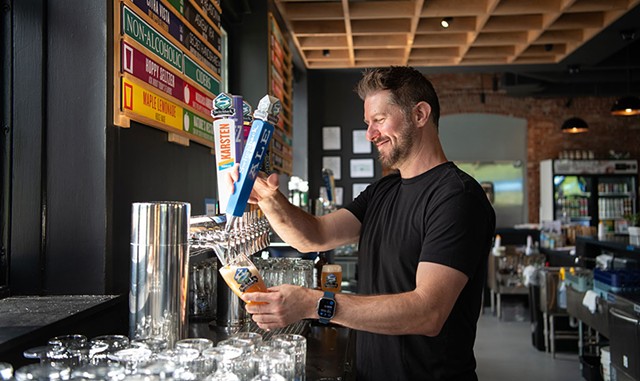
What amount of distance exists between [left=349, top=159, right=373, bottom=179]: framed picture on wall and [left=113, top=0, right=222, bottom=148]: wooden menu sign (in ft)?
19.7

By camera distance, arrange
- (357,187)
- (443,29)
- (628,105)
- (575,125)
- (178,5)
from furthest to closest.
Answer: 1. (575,125)
2. (357,187)
3. (628,105)
4. (443,29)
5. (178,5)

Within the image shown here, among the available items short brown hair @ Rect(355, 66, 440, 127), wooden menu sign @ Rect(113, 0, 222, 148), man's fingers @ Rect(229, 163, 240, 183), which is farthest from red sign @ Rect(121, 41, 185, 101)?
short brown hair @ Rect(355, 66, 440, 127)

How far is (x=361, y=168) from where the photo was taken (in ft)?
30.4

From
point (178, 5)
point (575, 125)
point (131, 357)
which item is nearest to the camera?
point (131, 357)

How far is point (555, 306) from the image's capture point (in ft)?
20.3

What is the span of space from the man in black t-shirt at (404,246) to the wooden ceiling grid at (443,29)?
381 centimetres

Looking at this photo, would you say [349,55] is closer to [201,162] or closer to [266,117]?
[201,162]

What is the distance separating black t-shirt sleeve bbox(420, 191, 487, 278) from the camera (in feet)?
5.92

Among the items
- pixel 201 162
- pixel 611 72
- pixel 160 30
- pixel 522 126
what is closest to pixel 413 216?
pixel 160 30

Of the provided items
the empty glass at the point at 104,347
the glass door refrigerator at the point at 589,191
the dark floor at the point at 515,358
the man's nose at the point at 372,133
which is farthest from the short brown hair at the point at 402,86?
the glass door refrigerator at the point at 589,191

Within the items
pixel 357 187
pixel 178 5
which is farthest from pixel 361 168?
pixel 178 5

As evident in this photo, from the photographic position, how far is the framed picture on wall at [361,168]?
923 centimetres

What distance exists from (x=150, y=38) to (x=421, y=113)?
3.43 ft

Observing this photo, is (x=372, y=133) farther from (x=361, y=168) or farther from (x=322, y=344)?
(x=361, y=168)
